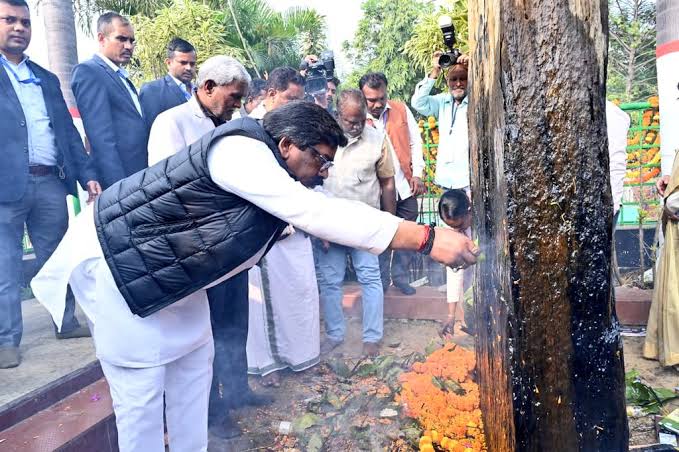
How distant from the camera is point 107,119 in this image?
12.2 ft

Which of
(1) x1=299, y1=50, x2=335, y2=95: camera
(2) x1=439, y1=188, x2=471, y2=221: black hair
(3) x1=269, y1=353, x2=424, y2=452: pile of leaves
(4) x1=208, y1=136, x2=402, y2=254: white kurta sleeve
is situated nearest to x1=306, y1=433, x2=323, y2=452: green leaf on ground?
(3) x1=269, y1=353, x2=424, y2=452: pile of leaves

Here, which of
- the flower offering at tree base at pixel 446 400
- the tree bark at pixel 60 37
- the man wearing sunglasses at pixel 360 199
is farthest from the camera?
the tree bark at pixel 60 37

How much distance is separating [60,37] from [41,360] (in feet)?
22.7

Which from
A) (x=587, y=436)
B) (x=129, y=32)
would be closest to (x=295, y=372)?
(x=587, y=436)

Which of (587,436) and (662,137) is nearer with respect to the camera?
(587,436)

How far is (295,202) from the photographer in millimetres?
1942

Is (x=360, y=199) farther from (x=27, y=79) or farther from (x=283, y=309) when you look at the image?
(x=27, y=79)

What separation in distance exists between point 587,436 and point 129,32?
13.6 feet

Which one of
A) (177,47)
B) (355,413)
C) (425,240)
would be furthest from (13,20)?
(355,413)

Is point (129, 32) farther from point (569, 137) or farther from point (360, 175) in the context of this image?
point (569, 137)

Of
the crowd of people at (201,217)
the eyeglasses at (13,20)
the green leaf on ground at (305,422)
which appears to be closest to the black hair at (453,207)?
the crowd of people at (201,217)

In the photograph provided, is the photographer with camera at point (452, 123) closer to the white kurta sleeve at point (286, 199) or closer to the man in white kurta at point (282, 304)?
the man in white kurta at point (282, 304)

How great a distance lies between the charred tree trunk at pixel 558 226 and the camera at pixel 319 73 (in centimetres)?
348

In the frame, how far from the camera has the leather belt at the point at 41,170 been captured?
3.74 meters
